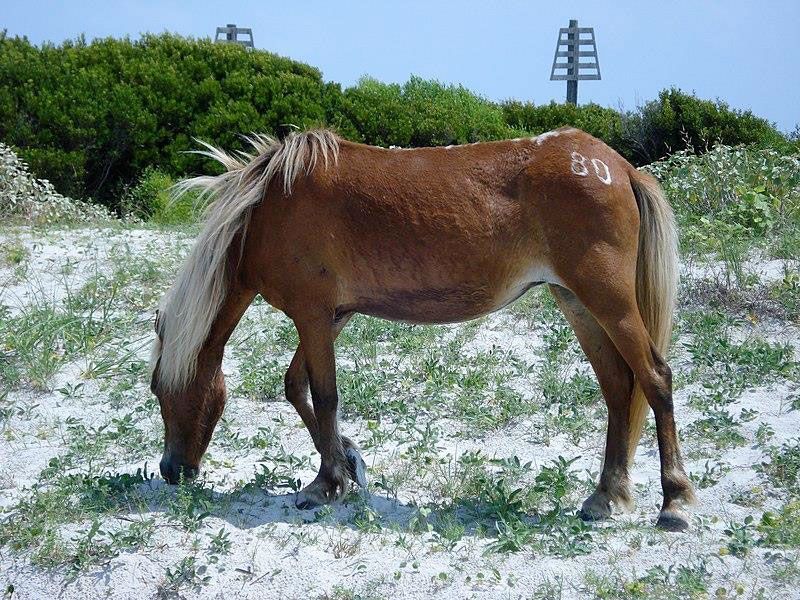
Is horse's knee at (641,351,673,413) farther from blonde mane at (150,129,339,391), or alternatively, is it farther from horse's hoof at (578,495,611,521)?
blonde mane at (150,129,339,391)

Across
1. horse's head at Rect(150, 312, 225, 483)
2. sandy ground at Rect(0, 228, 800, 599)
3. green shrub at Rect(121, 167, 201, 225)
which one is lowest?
sandy ground at Rect(0, 228, 800, 599)

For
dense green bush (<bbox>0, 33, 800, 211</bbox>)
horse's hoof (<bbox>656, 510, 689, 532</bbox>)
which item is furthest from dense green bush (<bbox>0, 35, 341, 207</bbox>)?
horse's hoof (<bbox>656, 510, 689, 532</bbox>)

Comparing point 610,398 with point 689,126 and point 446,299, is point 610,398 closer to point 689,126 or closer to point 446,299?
point 446,299

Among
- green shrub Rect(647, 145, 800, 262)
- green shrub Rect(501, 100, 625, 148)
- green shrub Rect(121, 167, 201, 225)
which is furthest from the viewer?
green shrub Rect(501, 100, 625, 148)

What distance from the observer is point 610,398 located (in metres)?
4.60

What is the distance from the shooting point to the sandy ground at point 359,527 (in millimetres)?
3768

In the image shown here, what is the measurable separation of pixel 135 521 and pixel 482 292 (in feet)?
6.30

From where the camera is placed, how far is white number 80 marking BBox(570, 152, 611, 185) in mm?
4297

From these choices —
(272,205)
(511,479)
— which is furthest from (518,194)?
(511,479)

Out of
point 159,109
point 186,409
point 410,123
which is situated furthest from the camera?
point 410,123

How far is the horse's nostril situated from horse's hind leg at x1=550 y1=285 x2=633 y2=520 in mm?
2000

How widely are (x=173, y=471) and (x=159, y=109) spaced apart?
7.78 metres

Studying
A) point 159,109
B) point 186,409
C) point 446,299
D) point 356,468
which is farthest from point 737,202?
point 159,109

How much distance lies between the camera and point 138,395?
19.7ft
